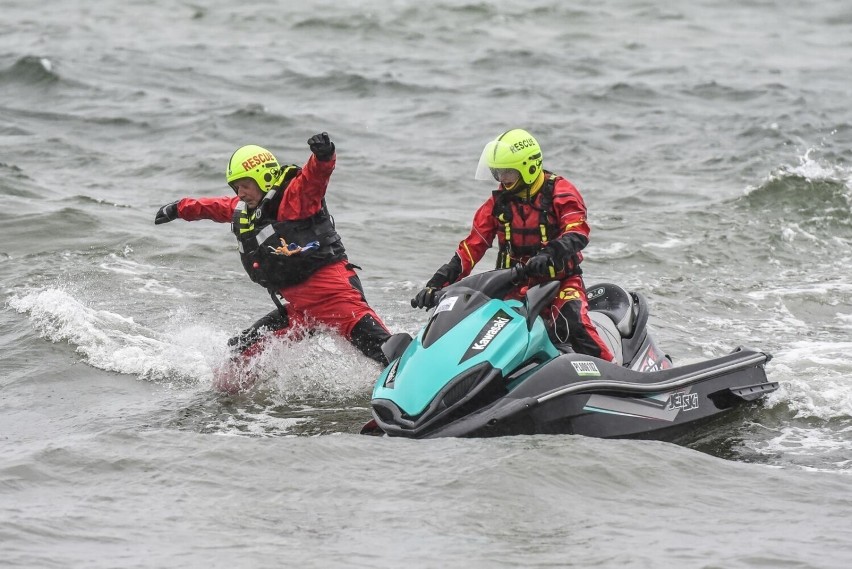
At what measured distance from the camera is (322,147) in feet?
24.2

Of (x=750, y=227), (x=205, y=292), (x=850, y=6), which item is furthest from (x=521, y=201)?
(x=850, y=6)

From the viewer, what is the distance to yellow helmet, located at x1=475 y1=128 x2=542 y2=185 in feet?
23.5

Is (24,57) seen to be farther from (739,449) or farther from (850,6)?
(850,6)

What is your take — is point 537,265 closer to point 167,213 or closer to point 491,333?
point 491,333

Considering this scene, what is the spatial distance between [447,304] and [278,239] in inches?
68.1

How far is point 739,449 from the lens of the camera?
7.09 m

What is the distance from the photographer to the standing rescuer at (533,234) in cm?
709

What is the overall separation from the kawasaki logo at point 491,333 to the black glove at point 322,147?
1652 mm

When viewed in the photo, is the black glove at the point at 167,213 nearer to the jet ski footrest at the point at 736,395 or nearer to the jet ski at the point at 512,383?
the jet ski at the point at 512,383

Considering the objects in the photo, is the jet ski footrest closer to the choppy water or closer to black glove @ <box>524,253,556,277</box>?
the choppy water

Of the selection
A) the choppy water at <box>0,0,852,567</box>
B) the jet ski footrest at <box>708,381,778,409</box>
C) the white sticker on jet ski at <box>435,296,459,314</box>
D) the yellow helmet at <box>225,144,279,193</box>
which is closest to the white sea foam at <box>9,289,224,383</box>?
the choppy water at <box>0,0,852,567</box>

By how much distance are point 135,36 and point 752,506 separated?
2166cm

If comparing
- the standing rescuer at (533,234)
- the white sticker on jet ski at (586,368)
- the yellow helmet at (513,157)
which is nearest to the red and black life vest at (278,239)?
the standing rescuer at (533,234)

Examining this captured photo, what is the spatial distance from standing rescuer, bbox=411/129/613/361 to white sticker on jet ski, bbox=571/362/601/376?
1.34 ft
